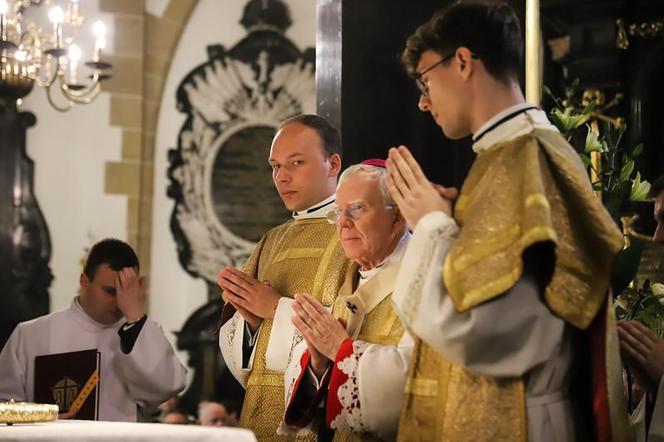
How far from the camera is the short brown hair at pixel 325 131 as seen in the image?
Result: 4.36 meters

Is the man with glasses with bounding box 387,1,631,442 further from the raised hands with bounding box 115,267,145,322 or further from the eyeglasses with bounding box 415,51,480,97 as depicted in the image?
the raised hands with bounding box 115,267,145,322

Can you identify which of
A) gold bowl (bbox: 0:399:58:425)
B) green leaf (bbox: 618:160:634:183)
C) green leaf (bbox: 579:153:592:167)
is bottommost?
gold bowl (bbox: 0:399:58:425)

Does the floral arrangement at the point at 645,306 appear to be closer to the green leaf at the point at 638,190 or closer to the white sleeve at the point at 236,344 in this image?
the green leaf at the point at 638,190

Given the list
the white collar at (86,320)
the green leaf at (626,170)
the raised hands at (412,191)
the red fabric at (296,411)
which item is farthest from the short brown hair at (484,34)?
the white collar at (86,320)

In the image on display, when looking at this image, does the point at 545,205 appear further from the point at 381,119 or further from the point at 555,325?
the point at 381,119

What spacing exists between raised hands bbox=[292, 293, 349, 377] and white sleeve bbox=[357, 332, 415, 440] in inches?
7.2

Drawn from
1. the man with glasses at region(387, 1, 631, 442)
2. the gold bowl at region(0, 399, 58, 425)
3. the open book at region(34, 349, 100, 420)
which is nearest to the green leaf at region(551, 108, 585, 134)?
the man with glasses at region(387, 1, 631, 442)

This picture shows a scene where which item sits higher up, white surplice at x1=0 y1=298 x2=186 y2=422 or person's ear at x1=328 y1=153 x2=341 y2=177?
person's ear at x1=328 y1=153 x2=341 y2=177

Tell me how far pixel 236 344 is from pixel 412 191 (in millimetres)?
1729

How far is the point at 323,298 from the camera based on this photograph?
422cm

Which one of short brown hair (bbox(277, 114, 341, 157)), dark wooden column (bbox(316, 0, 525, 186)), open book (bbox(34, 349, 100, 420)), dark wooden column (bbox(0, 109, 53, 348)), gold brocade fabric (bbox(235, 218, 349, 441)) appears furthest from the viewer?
dark wooden column (bbox(0, 109, 53, 348))

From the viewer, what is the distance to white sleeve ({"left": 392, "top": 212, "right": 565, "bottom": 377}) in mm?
2686

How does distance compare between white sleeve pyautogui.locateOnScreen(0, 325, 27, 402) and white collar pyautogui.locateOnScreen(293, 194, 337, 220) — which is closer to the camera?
white collar pyautogui.locateOnScreen(293, 194, 337, 220)

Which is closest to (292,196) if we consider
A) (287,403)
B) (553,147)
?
(287,403)
